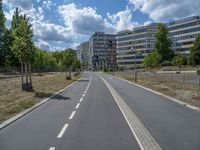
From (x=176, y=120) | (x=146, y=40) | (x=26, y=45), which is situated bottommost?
(x=176, y=120)

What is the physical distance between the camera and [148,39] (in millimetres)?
149875

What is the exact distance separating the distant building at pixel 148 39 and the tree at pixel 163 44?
1174 centimetres

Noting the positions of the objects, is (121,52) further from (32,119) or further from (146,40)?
(32,119)

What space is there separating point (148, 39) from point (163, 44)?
4196 centimetres

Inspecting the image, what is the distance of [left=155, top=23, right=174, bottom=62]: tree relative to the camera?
357 feet

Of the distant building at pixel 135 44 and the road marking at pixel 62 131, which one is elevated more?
the distant building at pixel 135 44

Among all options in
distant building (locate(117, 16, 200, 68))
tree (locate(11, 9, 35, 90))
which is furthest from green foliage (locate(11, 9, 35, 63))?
distant building (locate(117, 16, 200, 68))

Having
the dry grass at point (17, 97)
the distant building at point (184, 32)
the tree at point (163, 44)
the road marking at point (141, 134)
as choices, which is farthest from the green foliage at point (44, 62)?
the road marking at point (141, 134)

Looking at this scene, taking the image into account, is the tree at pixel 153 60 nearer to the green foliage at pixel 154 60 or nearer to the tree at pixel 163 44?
the green foliage at pixel 154 60

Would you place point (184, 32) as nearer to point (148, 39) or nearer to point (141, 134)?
point (148, 39)

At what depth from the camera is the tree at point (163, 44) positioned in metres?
109

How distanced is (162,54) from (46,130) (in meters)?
106

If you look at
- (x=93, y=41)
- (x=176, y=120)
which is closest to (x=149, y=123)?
(x=176, y=120)

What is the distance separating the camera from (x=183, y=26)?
123188 millimetres
